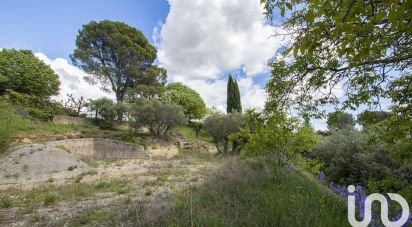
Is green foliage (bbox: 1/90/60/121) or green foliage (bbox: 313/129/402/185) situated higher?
green foliage (bbox: 1/90/60/121)

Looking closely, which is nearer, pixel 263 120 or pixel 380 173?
pixel 263 120

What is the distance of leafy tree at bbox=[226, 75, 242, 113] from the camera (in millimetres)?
28781

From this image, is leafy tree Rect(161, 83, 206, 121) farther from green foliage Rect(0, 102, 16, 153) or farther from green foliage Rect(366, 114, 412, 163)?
green foliage Rect(366, 114, 412, 163)

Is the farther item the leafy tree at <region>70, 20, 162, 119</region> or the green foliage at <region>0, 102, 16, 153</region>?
the leafy tree at <region>70, 20, 162, 119</region>

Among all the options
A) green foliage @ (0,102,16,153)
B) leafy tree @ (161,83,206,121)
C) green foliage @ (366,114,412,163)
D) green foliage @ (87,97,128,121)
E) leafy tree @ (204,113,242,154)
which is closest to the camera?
green foliage @ (366,114,412,163)

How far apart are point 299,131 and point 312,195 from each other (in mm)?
3627

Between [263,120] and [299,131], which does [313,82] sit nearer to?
[263,120]

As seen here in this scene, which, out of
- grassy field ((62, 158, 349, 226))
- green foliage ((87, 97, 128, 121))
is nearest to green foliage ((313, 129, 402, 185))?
grassy field ((62, 158, 349, 226))

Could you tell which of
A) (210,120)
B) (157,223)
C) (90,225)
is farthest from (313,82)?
(210,120)

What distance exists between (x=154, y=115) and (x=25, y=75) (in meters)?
10.8

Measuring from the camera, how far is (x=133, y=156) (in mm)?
16656

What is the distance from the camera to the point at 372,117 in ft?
13.8

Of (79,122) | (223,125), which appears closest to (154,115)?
(223,125)

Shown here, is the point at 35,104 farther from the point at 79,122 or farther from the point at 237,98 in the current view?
the point at 237,98
